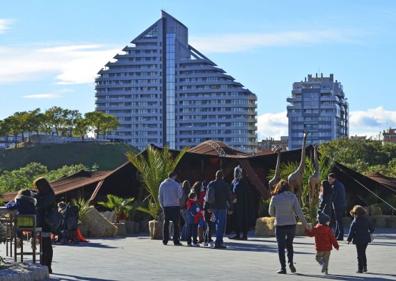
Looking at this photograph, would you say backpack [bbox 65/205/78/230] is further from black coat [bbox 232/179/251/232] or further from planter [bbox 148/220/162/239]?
black coat [bbox 232/179/251/232]

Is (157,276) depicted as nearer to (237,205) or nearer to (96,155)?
(237,205)

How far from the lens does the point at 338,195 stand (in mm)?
21625

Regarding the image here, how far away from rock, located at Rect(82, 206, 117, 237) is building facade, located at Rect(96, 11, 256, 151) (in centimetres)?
15644

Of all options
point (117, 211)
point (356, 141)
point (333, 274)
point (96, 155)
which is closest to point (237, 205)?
point (117, 211)

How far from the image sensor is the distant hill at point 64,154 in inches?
5079

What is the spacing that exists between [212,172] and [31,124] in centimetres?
10974

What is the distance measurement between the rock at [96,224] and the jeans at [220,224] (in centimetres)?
430

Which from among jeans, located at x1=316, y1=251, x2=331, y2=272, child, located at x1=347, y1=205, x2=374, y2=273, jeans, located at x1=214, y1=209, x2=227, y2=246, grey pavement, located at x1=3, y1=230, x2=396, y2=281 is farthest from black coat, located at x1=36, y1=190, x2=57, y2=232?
jeans, located at x1=214, y1=209, x2=227, y2=246

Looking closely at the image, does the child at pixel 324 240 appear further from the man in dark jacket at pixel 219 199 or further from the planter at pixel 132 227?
the planter at pixel 132 227

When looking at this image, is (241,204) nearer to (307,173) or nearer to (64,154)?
(307,173)

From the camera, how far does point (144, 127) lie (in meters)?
184

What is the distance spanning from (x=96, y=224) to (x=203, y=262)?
24.5ft

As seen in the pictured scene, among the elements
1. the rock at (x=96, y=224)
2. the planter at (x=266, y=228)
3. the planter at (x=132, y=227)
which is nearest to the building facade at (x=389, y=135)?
the planter at (x=132, y=227)

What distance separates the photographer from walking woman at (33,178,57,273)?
14.8m
